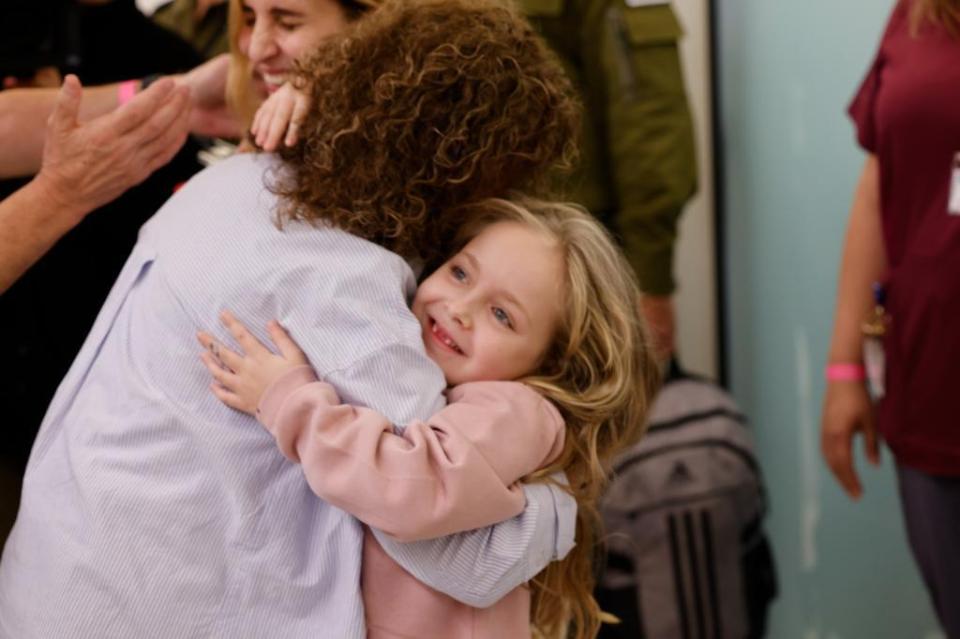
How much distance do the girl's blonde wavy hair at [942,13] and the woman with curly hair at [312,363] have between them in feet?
2.76

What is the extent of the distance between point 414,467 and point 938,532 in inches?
45.5

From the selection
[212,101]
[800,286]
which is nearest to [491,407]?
[212,101]

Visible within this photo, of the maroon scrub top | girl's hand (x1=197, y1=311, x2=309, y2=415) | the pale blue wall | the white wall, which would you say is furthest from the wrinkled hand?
the white wall

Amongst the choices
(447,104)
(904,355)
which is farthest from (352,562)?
(904,355)

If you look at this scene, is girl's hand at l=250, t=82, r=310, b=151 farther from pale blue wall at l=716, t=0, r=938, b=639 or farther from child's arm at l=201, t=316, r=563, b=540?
pale blue wall at l=716, t=0, r=938, b=639

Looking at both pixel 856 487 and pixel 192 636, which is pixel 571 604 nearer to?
pixel 192 636

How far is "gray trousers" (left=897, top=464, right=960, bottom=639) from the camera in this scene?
1.93 meters

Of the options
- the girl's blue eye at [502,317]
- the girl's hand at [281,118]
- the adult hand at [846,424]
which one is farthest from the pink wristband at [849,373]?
the girl's hand at [281,118]

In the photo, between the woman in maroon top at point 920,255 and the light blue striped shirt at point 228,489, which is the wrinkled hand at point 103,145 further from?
the woman in maroon top at point 920,255

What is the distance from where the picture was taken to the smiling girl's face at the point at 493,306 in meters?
1.29

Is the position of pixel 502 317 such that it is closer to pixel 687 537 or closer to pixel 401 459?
pixel 401 459

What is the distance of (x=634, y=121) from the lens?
8.39 feet

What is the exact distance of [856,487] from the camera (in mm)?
2215

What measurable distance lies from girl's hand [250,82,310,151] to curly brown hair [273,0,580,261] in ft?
0.04
